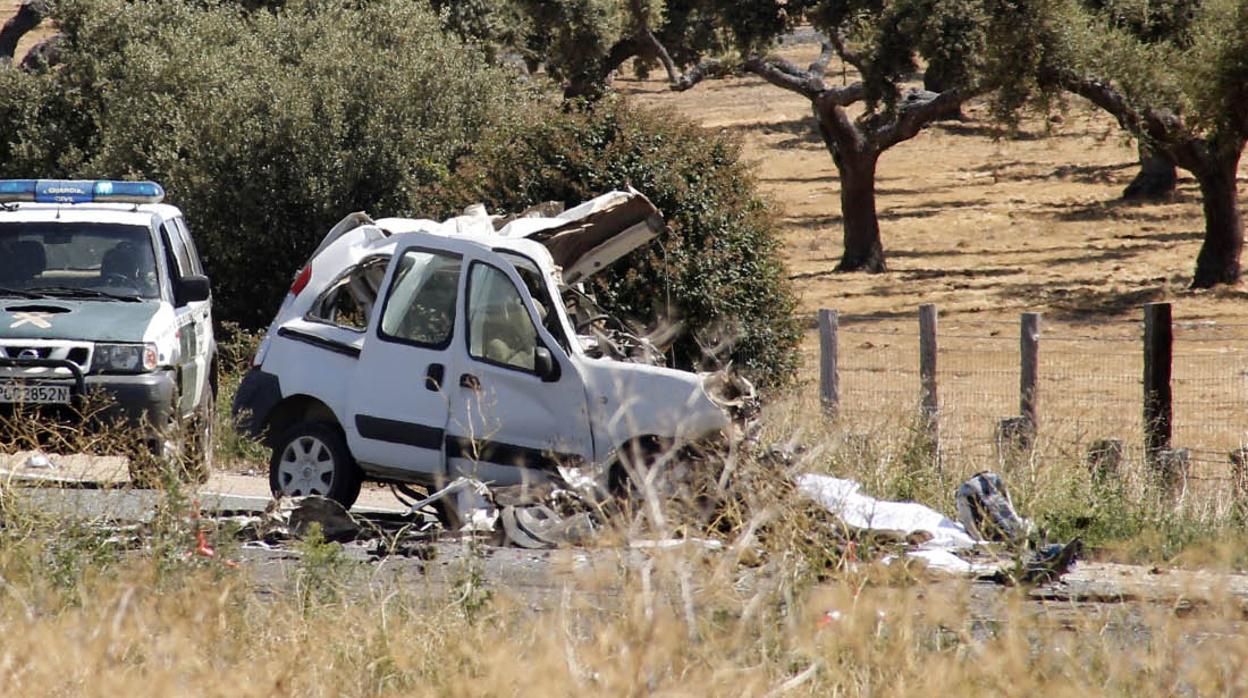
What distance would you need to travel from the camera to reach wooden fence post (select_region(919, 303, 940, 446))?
39.7ft

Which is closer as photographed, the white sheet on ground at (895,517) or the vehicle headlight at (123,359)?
the white sheet on ground at (895,517)

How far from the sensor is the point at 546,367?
9.62 m

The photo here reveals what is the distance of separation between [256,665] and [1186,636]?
121 inches

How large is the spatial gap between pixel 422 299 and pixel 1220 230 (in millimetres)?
21592

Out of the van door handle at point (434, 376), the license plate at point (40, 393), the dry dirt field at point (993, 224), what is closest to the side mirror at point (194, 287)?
the license plate at point (40, 393)

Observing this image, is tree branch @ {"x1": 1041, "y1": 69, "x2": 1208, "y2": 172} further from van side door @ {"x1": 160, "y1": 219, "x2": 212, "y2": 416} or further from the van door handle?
the van door handle

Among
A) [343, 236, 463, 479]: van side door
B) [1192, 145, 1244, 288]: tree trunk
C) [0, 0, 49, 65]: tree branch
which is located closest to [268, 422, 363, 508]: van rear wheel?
[343, 236, 463, 479]: van side door

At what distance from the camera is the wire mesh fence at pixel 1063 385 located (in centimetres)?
1320

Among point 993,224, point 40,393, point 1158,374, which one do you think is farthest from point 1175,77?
point 40,393

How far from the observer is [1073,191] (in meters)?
40.0

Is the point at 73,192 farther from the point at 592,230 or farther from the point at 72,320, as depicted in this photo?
the point at 592,230

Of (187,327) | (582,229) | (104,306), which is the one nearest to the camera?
(582,229)

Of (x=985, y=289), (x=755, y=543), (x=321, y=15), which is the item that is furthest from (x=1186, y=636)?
(x=985, y=289)

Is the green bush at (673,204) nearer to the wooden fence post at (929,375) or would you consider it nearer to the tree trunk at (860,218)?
the wooden fence post at (929,375)
